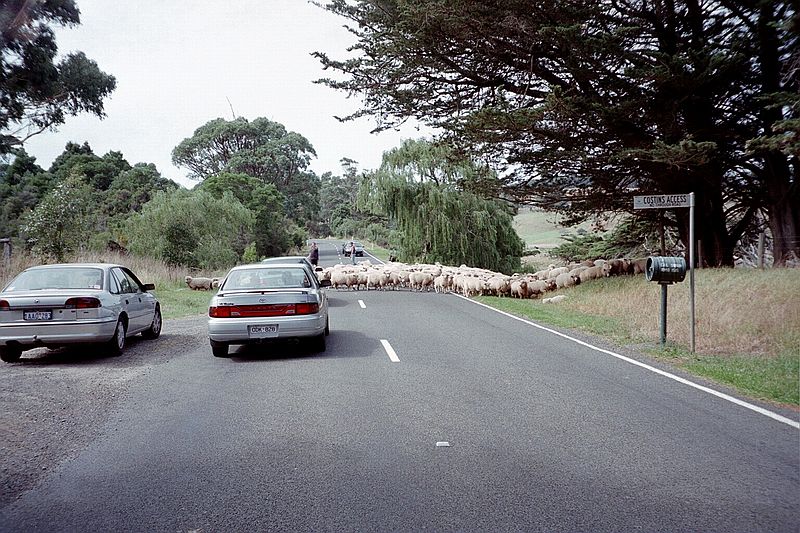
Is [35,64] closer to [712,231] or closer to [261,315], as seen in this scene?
[261,315]

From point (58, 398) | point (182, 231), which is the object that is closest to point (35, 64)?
point (58, 398)

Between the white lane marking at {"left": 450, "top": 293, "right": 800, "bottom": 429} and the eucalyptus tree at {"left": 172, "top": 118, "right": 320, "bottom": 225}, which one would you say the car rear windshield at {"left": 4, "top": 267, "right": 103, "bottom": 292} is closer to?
the white lane marking at {"left": 450, "top": 293, "right": 800, "bottom": 429}

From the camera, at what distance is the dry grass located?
10.4 meters

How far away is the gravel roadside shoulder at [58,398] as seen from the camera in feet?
16.7

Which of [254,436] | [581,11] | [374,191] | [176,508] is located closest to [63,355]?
[254,436]

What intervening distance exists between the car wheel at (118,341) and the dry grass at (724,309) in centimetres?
954

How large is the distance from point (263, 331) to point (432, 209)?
79.6 ft

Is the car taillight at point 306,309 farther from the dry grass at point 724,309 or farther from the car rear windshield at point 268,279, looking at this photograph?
the dry grass at point 724,309

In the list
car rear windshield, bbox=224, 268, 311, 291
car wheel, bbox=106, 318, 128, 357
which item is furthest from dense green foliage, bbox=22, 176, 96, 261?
car rear windshield, bbox=224, 268, 311, 291

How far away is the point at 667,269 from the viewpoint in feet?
34.1

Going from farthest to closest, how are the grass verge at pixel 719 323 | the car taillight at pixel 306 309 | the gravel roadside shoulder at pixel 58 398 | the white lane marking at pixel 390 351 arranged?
the car taillight at pixel 306 309 < the white lane marking at pixel 390 351 < the grass verge at pixel 719 323 < the gravel roadside shoulder at pixel 58 398

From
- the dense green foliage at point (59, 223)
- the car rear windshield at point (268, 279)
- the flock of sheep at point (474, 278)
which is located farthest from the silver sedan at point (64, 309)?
the flock of sheep at point (474, 278)

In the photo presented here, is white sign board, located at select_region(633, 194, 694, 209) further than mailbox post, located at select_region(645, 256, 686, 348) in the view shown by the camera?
Yes

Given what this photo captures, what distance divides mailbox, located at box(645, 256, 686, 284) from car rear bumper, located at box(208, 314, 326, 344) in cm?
589
